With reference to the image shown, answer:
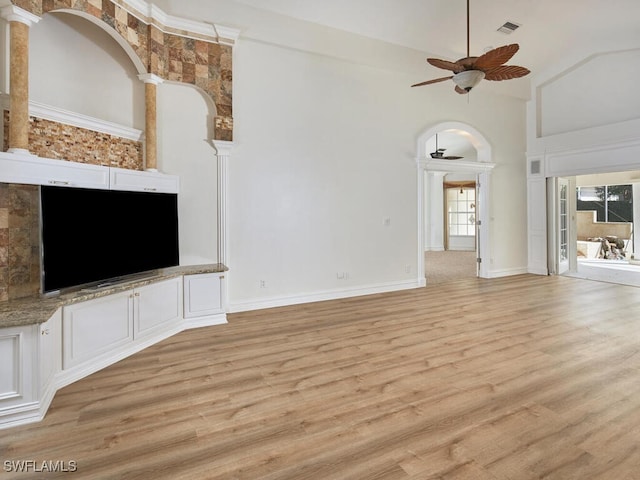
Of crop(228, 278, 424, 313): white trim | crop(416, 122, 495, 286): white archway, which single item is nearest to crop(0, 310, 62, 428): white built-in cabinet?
crop(228, 278, 424, 313): white trim

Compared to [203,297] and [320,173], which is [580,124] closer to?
[320,173]

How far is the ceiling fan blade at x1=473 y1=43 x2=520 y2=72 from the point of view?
3.22m

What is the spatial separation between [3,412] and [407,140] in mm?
6007

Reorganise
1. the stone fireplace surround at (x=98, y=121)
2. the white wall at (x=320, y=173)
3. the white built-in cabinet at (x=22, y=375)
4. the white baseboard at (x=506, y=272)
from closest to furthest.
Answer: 1. the white built-in cabinet at (x=22, y=375)
2. the stone fireplace surround at (x=98, y=121)
3. the white wall at (x=320, y=173)
4. the white baseboard at (x=506, y=272)

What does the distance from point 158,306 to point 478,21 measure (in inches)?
242

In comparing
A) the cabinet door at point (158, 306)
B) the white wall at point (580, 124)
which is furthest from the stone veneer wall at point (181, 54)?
the white wall at point (580, 124)

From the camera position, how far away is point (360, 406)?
2.35 metres

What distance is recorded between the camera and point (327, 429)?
210 cm

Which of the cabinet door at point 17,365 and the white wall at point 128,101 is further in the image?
the white wall at point 128,101

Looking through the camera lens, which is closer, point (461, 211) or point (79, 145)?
point (79, 145)

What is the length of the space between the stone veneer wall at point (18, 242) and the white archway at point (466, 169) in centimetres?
538

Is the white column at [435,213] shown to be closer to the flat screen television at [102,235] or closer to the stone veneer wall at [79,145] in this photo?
the flat screen television at [102,235]

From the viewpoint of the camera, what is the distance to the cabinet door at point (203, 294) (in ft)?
13.3

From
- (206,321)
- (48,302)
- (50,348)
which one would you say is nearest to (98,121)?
(48,302)
